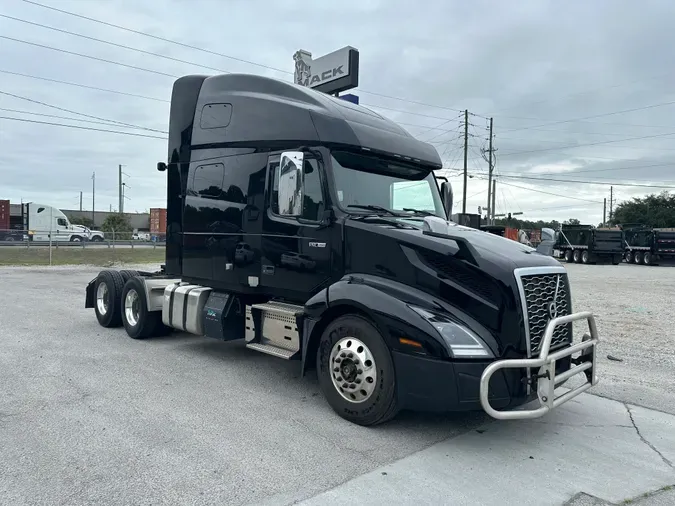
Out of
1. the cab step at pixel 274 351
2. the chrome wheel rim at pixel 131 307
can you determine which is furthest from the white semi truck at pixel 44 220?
the cab step at pixel 274 351

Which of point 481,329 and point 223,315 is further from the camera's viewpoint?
point 223,315

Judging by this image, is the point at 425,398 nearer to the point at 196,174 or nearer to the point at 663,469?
the point at 663,469

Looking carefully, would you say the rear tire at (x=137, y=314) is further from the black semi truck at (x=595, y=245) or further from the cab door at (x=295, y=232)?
the black semi truck at (x=595, y=245)

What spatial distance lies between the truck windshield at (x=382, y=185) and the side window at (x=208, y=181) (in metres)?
1.97

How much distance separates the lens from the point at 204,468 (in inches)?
139

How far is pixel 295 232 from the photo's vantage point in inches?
207

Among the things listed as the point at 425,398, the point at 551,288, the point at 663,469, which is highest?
the point at 551,288

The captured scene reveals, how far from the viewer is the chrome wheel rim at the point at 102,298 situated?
855 cm

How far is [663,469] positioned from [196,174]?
5873 mm

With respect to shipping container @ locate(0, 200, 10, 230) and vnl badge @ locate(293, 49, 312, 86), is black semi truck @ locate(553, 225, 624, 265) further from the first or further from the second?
shipping container @ locate(0, 200, 10, 230)

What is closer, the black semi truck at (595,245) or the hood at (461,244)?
the hood at (461,244)

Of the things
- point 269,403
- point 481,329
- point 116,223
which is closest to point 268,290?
point 269,403

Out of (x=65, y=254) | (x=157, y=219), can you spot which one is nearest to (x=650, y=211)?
(x=157, y=219)

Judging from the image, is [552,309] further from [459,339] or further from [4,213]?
[4,213]
